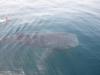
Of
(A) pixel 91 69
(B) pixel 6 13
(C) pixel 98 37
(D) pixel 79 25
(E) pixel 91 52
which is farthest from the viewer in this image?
(B) pixel 6 13

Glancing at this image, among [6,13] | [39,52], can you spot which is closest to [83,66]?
[39,52]

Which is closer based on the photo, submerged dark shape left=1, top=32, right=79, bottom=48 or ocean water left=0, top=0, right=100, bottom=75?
ocean water left=0, top=0, right=100, bottom=75

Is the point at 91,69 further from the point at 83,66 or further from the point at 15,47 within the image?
the point at 15,47

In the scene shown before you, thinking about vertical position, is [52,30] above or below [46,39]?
below

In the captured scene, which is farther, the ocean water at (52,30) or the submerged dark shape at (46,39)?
the submerged dark shape at (46,39)
